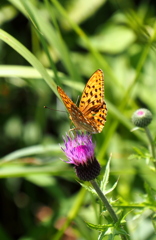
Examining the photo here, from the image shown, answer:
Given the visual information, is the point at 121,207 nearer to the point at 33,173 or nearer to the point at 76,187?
the point at 33,173

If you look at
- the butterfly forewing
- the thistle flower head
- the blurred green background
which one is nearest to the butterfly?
the butterfly forewing

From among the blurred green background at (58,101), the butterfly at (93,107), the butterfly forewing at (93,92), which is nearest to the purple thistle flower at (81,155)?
the butterfly at (93,107)

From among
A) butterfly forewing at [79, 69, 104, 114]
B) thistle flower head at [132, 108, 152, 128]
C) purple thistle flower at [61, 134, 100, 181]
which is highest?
butterfly forewing at [79, 69, 104, 114]

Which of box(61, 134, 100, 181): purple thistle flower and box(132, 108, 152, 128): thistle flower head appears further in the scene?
box(132, 108, 152, 128): thistle flower head

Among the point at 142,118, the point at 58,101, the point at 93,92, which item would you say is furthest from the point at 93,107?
the point at 58,101

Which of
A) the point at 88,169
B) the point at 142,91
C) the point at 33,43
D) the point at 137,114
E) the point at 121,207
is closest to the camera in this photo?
the point at 121,207

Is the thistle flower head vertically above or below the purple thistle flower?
above

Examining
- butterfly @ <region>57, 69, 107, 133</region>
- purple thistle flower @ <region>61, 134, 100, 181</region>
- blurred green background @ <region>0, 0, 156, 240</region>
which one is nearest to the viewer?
purple thistle flower @ <region>61, 134, 100, 181</region>

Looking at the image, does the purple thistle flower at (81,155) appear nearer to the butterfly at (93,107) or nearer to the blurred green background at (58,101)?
the butterfly at (93,107)

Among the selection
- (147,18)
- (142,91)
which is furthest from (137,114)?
(147,18)

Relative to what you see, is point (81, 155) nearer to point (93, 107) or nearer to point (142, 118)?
point (93, 107)

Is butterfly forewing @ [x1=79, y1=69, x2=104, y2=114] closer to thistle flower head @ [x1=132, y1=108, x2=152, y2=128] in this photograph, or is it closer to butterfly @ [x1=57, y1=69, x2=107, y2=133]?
butterfly @ [x1=57, y1=69, x2=107, y2=133]
